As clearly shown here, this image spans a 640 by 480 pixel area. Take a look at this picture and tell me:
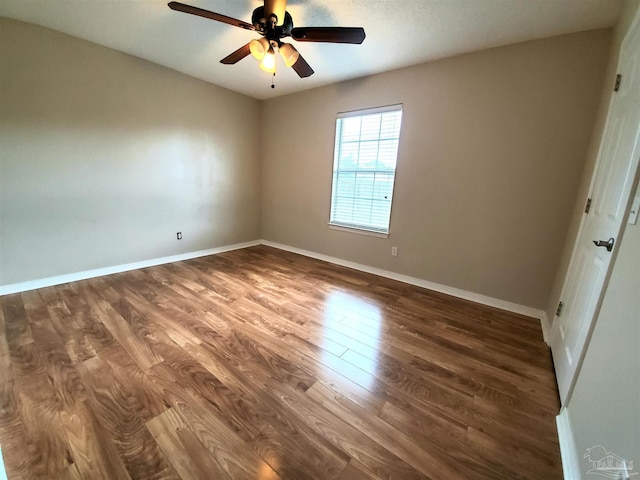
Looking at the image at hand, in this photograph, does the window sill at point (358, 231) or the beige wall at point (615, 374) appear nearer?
the beige wall at point (615, 374)

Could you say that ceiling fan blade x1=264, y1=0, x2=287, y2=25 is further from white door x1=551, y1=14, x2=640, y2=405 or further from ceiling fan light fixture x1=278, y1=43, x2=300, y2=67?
white door x1=551, y1=14, x2=640, y2=405

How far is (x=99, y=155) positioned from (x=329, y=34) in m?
2.85

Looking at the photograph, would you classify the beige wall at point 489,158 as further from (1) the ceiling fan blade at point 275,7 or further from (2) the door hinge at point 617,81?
(1) the ceiling fan blade at point 275,7

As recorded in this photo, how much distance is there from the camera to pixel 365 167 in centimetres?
338

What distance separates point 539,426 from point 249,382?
1603 millimetres

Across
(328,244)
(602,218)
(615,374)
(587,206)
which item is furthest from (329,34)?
(328,244)

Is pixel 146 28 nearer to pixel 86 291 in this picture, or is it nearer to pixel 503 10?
pixel 86 291

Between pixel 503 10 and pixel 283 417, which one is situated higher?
pixel 503 10

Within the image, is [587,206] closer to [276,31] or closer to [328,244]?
[276,31]

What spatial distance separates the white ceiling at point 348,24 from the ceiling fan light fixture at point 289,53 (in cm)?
33

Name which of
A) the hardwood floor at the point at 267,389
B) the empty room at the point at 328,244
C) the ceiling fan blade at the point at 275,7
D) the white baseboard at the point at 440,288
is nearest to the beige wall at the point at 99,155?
the empty room at the point at 328,244

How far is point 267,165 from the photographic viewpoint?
4.44 meters

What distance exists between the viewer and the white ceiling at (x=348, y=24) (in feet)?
6.08

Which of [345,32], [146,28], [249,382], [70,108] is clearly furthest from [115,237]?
[345,32]
